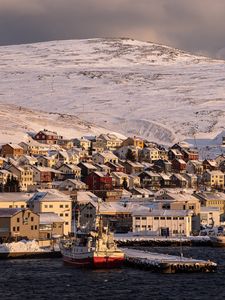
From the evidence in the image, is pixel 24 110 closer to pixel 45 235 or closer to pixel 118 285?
pixel 45 235

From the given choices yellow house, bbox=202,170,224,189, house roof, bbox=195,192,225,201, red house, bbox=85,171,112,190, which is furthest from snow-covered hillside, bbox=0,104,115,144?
house roof, bbox=195,192,225,201

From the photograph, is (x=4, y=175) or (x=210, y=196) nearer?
(x=210, y=196)

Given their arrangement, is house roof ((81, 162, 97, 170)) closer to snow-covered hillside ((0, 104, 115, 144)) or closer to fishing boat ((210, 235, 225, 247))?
snow-covered hillside ((0, 104, 115, 144))

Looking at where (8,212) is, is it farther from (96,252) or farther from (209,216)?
(209,216)

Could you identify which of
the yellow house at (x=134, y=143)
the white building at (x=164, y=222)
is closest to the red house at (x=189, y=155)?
the yellow house at (x=134, y=143)

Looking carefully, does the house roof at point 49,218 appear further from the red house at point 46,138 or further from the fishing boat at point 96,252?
the red house at point 46,138

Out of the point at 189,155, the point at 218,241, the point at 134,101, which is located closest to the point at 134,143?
the point at 189,155
